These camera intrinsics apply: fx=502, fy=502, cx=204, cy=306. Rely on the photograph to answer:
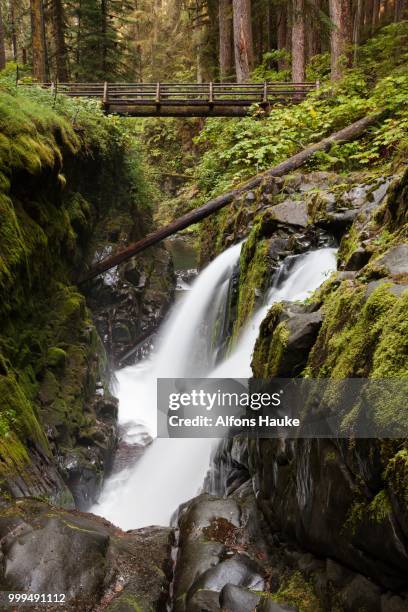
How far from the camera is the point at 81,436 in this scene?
859 cm

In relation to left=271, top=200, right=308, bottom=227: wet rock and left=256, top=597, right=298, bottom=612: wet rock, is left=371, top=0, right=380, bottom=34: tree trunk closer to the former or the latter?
left=271, top=200, right=308, bottom=227: wet rock

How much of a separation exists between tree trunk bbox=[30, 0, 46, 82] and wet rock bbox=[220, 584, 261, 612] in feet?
61.5

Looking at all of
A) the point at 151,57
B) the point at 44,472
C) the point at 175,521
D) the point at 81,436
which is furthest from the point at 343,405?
A: the point at 151,57

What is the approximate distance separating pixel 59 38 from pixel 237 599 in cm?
2576

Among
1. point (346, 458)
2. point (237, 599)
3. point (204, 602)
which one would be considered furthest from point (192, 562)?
point (346, 458)

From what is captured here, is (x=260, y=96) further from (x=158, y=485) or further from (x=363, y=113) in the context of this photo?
(x=158, y=485)

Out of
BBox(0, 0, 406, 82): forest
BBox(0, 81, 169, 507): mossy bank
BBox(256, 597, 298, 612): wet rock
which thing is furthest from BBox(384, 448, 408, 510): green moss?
BBox(0, 0, 406, 82): forest

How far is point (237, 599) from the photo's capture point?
12.9ft

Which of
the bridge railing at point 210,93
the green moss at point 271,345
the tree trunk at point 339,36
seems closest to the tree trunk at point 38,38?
the bridge railing at point 210,93

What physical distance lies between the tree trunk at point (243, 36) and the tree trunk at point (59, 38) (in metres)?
8.57

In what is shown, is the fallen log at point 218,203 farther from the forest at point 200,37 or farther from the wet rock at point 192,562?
the wet rock at point 192,562

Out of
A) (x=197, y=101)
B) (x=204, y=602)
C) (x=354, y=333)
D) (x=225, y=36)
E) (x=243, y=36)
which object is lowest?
(x=204, y=602)

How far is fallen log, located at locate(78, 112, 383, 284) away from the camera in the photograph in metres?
12.2

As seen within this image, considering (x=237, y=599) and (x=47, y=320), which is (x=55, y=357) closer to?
(x=47, y=320)
